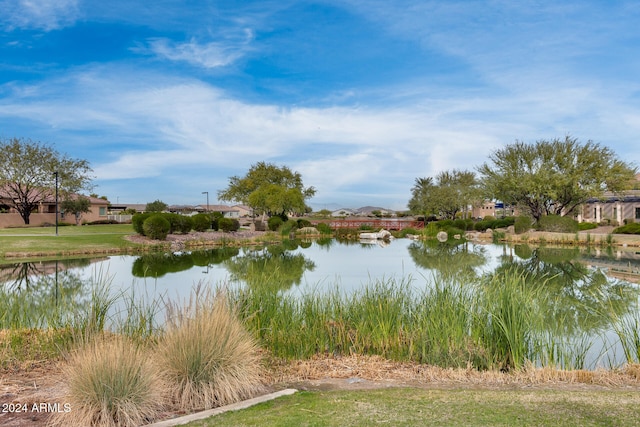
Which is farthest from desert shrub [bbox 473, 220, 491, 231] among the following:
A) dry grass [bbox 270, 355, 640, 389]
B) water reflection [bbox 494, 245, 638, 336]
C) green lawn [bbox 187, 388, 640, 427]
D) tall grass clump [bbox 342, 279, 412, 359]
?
green lawn [bbox 187, 388, 640, 427]

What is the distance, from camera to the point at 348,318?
7426 millimetres

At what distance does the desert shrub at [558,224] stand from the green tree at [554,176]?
2334 mm

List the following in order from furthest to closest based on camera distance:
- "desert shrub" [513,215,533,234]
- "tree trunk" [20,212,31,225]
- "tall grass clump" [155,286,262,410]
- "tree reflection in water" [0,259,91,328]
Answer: "tree trunk" [20,212,31,225] < "desert shrub" [513,215,533,234] < "tree reflection in water" [0,259,91,328] < "tall grass clump" [155,286,262,410]

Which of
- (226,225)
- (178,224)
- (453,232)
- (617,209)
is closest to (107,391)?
(178,224)

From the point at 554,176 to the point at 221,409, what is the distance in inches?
1535

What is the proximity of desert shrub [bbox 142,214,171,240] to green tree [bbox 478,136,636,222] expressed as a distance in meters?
26.6

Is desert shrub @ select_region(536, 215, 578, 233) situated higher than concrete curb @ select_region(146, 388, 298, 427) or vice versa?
desert shrub @ select_region(536, 215, 578, 233)

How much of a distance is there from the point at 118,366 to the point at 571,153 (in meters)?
41.8

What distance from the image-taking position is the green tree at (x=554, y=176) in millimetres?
38188

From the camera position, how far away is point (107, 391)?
4.09 meters

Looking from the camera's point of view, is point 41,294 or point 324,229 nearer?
point 41,294

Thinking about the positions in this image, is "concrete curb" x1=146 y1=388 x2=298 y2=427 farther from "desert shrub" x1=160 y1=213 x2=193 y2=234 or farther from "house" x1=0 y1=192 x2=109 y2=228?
"house" x1=0 y1=192 x2=109 y2=228

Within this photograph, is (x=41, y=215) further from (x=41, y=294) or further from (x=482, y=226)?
(x=482, y=226)

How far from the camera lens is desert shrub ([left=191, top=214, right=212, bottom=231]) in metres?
38.9
